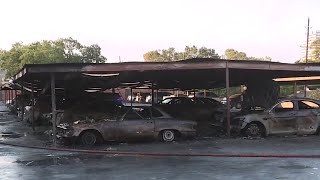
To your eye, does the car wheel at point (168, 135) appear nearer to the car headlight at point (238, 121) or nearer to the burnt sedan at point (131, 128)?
the burnt sedan at point (131, 128)

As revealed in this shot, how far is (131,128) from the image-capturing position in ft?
47.2

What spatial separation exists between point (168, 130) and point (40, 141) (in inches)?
182

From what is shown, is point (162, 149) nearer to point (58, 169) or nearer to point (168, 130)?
point (168, 130)

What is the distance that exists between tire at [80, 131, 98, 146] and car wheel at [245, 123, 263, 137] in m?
5.23

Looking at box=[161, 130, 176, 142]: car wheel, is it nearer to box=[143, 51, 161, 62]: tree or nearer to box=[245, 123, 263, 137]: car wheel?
box=[245, 123, 263, 137]: car wheel

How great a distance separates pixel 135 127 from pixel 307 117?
6.01 m

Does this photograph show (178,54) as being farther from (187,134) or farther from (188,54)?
(187,134)

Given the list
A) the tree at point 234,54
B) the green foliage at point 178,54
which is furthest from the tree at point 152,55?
the tree at point 234,54

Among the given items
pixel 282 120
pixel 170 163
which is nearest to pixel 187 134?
pixel 282 120

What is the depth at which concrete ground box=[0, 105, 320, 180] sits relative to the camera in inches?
358

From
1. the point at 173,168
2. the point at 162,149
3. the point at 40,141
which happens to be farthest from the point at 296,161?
the point at 40,141

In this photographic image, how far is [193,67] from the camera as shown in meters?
14.5

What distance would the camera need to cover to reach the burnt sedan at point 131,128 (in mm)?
14148

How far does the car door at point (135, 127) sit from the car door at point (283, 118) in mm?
4230
